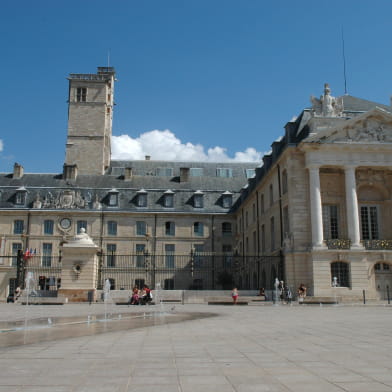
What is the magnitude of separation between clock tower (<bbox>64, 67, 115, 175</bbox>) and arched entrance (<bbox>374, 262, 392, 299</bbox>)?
3568 cm

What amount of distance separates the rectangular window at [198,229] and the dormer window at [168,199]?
3309 mm

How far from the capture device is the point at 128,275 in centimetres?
4659

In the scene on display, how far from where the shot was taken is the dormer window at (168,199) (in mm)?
51100

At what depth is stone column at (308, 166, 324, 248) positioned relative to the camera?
29.4 m

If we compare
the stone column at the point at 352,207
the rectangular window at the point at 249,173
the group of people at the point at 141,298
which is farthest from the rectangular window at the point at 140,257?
the stone column at the point at 352,207

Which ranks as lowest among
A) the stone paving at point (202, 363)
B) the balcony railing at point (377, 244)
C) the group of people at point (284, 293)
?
the stone paving at point (202, 363)

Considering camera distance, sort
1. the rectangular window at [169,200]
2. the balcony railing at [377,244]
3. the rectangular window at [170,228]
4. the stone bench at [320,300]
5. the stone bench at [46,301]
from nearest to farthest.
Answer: the stone bench at [46,301] < the stone bench at [320,300] < the balcony railing at [377,244] < the rectangular window at [170,228] < the rectangular window at [169,200]

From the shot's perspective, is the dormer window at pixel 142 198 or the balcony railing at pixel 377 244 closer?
the balcony railing at pixel 377 244

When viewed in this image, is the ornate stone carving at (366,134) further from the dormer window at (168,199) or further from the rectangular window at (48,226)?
the rectangular window at (48,226)

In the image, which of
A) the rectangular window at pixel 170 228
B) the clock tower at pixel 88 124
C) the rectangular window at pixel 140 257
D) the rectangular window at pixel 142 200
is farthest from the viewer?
the clock tower at pixel 88 124

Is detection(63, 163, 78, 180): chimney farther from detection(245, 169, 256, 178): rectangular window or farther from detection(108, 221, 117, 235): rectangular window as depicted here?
detection(245, 169, 256, 178): rectangular window

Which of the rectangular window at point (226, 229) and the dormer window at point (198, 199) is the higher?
the dormer window at point (198, 199)

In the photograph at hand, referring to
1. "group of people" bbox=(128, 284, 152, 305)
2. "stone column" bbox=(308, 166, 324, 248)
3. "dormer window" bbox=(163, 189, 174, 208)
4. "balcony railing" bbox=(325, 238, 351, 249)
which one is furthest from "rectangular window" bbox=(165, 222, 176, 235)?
"balcony railing" bbox=(325, 238, 351, 249)

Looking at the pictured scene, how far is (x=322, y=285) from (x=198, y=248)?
2219 centimetres
